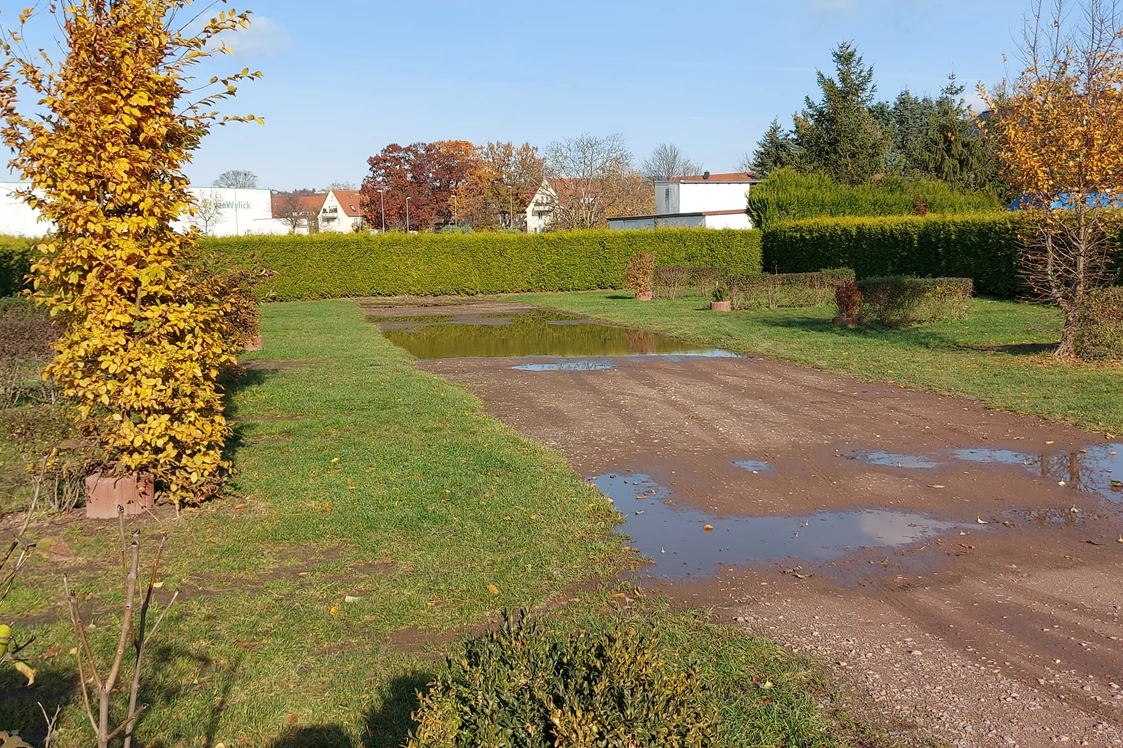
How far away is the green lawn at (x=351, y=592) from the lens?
372cm

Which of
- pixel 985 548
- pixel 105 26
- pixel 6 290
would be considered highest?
pixel 105 26

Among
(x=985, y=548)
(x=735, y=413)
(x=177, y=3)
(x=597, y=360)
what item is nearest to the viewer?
(x=985, y=548)

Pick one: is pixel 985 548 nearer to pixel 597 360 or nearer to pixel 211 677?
pixel 211 677

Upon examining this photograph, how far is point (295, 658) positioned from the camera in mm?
4254

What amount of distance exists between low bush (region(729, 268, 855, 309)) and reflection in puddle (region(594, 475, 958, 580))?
18269 mm

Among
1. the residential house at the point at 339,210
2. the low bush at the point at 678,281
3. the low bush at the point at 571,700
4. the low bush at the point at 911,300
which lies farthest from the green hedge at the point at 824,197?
the residential house at the point at 339,210

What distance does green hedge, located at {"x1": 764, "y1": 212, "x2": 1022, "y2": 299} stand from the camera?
25062 mm

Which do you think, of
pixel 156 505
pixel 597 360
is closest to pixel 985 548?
pixel 156 505

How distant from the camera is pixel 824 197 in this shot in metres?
38.2

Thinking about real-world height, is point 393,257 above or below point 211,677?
above

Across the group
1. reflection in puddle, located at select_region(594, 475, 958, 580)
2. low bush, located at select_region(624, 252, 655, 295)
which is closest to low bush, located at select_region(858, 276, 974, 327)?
low bush, located at select_region(624, 252, 655, 295)

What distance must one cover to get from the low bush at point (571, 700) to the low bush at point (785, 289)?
2270 centimetres

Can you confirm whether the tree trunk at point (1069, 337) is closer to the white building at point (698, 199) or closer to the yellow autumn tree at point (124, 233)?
the yellow autumn tree at point (124, 233)

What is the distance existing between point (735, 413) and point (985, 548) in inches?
192
